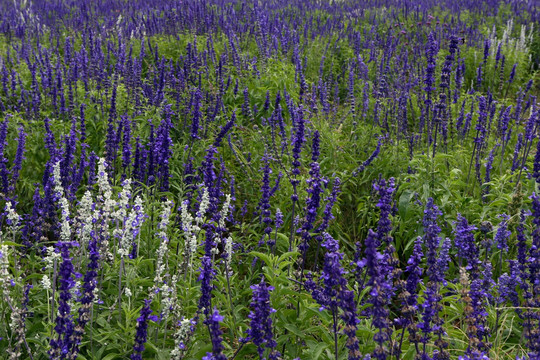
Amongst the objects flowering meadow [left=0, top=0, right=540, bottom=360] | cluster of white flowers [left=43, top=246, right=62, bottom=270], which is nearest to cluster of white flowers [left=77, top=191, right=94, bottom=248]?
flowering meadow [left=0, top=0, right=540, bottom=360]

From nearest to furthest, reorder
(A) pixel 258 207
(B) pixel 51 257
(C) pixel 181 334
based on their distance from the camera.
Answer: (C) pixel 181 334 < (B) pixel 51 257 < (A) pixel 258 207

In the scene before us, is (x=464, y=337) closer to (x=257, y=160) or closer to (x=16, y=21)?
(x=257, y=160)

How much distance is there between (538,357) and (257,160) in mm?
4019

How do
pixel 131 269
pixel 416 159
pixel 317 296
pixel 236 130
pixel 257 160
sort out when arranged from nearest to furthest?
pixel 317 296
pixel 131 269
pixel 416 159
pixel 257 160
pixel 236 130

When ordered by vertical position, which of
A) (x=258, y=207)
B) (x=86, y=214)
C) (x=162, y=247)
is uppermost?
(x=86, y=214)

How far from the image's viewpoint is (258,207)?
15.8 ft

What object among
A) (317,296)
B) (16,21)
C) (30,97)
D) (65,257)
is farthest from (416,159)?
(16,21)

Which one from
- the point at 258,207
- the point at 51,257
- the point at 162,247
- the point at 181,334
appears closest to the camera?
the point at 181,334

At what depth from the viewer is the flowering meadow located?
266cm

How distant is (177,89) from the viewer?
23.2ft

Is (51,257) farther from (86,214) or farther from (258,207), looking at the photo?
(258,207)

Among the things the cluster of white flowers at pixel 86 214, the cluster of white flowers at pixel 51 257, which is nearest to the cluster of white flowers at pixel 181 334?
the cluster of white flowers at pixel 51 257

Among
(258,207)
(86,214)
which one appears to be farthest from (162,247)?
(258,207)

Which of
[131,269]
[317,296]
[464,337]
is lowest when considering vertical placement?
[464,337]
